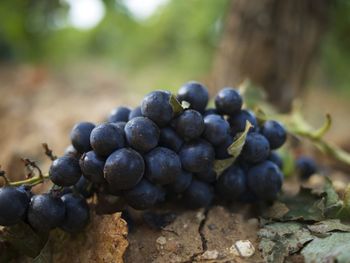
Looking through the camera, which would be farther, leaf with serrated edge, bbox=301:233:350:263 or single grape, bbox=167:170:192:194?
single grape, bbox=167:170:192:194

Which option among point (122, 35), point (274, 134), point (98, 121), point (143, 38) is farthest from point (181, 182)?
point (122, 35)

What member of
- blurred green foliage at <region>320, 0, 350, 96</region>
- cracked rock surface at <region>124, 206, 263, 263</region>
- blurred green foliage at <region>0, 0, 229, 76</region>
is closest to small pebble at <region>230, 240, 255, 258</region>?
cracked rock surface at <region>124, 206, 263, 263</region>

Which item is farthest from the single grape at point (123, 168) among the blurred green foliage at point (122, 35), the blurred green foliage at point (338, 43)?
the blurred green foliage at point (122, 35)

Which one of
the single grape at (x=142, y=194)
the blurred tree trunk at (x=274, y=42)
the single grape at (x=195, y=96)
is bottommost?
the single grape at (x=142, y=194)

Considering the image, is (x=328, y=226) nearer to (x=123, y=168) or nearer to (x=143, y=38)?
(x=123, y=168)

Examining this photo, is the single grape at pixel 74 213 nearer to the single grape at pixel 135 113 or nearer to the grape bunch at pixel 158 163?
the grape bunch at pixel 158 163

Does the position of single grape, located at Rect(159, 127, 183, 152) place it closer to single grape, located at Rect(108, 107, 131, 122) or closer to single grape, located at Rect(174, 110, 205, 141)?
single grape, located at Rect(174, 110, 205, 141)

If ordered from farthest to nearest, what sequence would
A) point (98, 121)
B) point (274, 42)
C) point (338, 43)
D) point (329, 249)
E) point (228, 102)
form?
point (338, 43) < point (98, 121) < point (274, 42) < point (228, 102) < point (329, 249)
